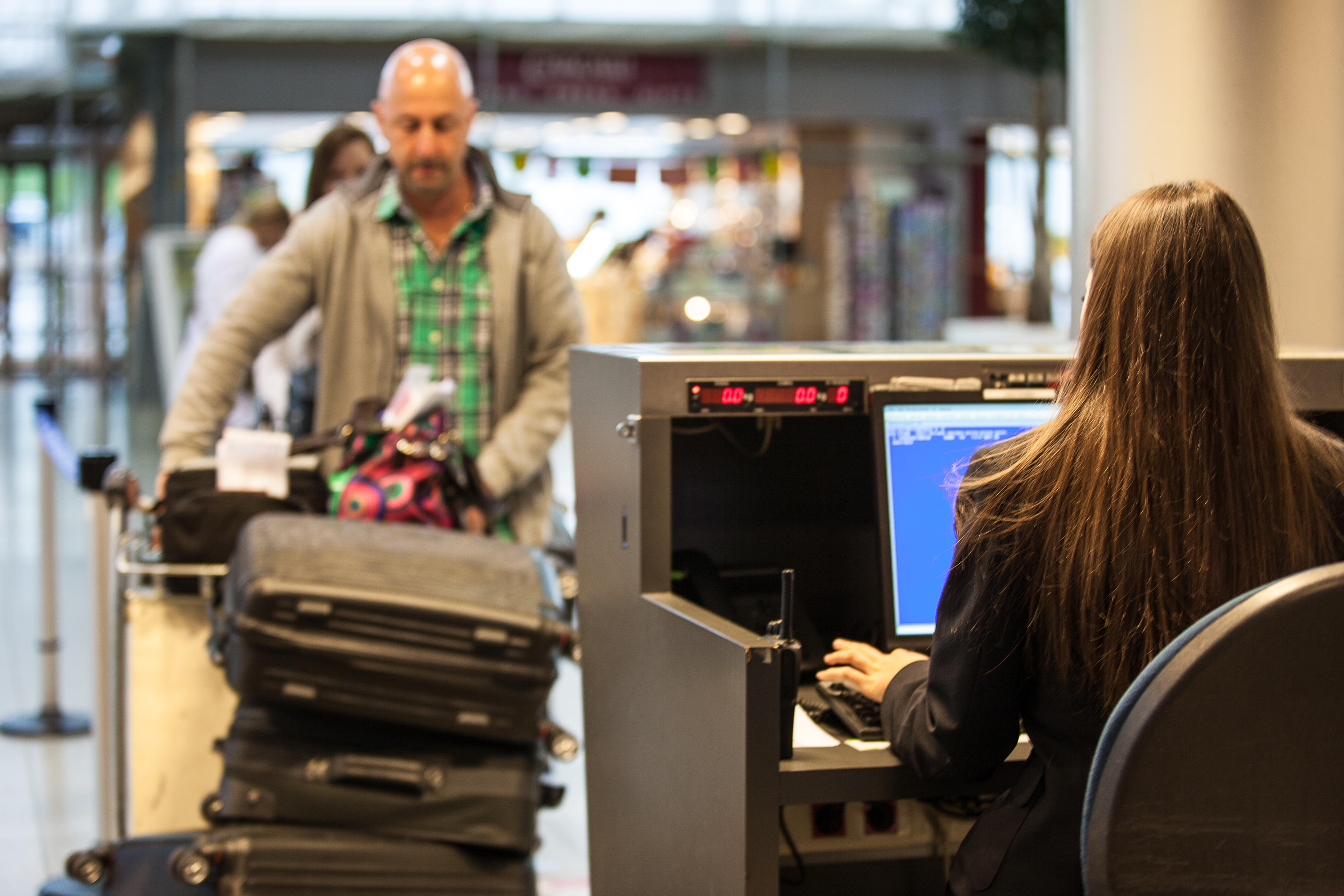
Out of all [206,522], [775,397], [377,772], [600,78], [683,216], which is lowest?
[377,772]

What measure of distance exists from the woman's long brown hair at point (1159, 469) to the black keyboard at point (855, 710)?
361mm

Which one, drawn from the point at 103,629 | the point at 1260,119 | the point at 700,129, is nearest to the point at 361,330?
the point at 103,629

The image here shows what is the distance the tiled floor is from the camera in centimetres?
312

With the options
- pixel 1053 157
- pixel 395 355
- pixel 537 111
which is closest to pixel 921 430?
pixel 395 355

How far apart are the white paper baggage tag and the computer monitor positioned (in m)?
1.25

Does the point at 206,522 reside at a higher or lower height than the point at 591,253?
lower

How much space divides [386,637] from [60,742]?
7.57ft

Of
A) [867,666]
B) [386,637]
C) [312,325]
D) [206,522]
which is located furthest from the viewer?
[312,325]

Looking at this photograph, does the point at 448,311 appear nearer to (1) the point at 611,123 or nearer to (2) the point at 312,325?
(2) the point at 312,325

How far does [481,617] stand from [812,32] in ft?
31.6

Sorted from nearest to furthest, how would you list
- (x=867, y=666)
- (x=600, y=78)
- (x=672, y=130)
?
1. (x=867, y=666)
2. (x=600, y=78)
3. (x=672, y=130)

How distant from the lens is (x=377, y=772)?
2.24m

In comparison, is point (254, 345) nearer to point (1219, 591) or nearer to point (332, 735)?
point (332, 735)

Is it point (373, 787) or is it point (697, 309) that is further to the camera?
point (697, 309)
